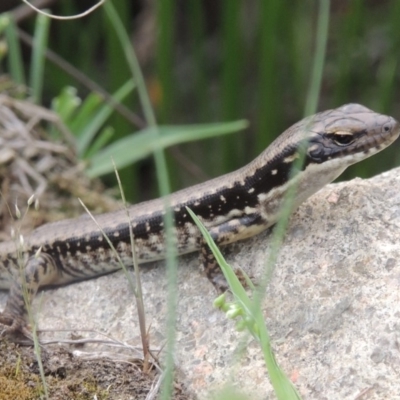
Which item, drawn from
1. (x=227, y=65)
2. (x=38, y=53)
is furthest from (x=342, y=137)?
(x=227, y=65)

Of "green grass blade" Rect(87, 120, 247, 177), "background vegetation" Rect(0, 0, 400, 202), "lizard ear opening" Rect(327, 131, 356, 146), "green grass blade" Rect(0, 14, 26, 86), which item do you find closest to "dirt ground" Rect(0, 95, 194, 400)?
"green grass blade" Rect(87, 120, 247, 177)

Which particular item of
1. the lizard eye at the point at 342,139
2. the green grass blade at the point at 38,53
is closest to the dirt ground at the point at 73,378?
the lizard eye at the point at 342,139

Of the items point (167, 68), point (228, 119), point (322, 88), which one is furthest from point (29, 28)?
point (322, 88)

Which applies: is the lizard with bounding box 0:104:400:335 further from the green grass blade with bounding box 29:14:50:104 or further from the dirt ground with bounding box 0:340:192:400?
the green grass blade with bounding box 29:14:50:104

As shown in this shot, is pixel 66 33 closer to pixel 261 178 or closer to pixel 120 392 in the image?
pixel 261 178

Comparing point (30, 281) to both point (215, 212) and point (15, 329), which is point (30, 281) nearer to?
point (15, 329)

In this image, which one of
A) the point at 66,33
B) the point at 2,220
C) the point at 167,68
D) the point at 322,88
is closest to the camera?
the point at 2,220
